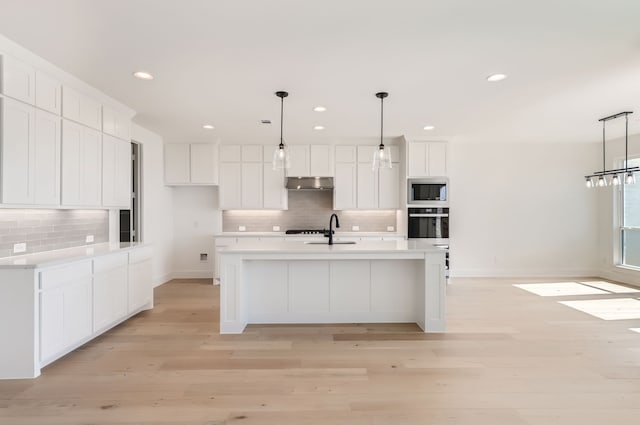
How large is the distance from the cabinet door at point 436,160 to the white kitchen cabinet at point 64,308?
5.35 m

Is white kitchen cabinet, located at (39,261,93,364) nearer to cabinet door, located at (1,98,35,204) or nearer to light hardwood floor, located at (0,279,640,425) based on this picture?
Result: light hardwood floor, located at (0,279,640,425)

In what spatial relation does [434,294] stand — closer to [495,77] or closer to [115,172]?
[495,77]

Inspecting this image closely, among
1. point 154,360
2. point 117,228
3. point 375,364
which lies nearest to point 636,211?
point 375,364

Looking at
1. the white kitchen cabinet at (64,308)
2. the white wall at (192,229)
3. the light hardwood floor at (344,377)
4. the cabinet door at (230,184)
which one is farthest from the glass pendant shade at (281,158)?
the white wall at (192,229)

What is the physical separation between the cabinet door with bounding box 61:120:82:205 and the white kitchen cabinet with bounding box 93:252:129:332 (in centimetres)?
74

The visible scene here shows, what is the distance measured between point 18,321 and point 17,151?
1407mm

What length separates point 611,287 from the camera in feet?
18.5

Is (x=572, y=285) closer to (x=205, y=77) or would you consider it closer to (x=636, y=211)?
(x=636, y=211)

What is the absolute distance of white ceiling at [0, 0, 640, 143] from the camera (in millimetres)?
2271

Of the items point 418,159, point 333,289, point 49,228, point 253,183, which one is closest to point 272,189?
point 253,183

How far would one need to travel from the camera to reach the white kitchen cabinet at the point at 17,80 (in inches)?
107

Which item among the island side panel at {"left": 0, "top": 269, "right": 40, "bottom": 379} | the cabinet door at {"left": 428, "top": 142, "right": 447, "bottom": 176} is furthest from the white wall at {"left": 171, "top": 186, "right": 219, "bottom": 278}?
the cabinet door at {"left": 428, "top": 142, "right": 447, "bottom": 176}

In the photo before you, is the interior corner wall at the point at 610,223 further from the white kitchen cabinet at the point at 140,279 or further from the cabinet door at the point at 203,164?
the white kitchen cabinet at the point at 140,279

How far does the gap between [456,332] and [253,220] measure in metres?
4.38
